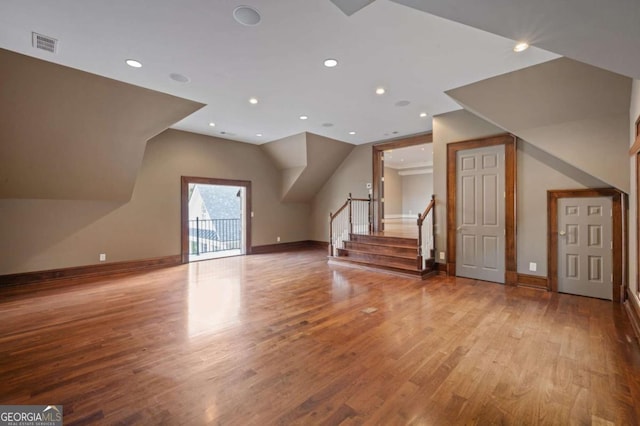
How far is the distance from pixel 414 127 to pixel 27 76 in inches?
252

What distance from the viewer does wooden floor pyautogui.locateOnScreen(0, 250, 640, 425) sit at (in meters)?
1.77

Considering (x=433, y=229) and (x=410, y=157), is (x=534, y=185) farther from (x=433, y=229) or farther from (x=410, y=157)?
(x=410, y=157)

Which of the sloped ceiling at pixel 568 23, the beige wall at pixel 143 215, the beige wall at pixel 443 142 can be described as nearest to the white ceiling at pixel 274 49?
the beige wall at pixel 443 142

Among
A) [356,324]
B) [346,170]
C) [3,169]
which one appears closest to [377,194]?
[346,170]

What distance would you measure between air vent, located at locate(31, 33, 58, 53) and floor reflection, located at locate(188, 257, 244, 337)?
3375 mm

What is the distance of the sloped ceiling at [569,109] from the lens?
3371mm

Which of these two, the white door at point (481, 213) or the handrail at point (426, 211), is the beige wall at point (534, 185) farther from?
the handrail at point (426, 211)

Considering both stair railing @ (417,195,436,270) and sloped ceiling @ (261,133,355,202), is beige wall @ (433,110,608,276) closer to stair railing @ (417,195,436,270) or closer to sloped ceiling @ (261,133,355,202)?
stair railing @ (417,195,436,270)

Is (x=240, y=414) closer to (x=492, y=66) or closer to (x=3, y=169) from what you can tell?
(x=492, y=66)

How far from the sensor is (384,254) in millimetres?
5801

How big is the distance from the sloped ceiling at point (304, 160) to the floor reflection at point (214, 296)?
115 inches

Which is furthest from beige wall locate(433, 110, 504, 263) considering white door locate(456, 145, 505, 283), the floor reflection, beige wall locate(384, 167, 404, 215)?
beige wall locate(384, 167, 404, 215)

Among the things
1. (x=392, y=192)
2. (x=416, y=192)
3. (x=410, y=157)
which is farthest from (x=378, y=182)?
(x=416, y=192)

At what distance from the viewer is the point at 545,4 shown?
1.45 metres
